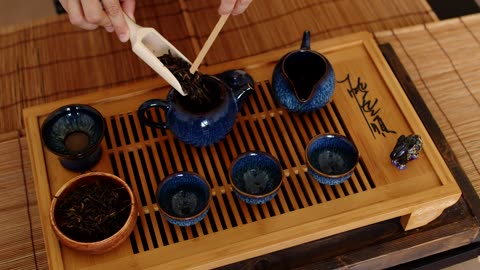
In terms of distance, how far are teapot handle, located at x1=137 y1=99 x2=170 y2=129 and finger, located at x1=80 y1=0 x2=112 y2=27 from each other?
0.63 feet

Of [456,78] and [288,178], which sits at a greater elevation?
[456,78]

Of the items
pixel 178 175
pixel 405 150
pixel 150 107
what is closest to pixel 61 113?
pixel 150 107

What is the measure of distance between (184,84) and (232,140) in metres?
0.19

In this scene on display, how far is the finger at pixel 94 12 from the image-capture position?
108 cm

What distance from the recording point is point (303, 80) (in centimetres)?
129

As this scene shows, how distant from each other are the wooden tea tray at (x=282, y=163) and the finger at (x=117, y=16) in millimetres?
242

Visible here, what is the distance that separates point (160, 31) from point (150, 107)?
1.96 feet

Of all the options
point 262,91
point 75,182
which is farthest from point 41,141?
point 262,91

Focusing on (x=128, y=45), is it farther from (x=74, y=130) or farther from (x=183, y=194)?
(x=183, y=194)

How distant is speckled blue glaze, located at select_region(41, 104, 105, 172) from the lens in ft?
3.76

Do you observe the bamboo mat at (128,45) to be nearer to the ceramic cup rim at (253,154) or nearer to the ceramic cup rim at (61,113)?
the ceramic cup rim at (61,113)

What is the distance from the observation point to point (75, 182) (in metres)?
1.11

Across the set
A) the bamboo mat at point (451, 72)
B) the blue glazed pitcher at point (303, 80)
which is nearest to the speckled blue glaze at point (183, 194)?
the blue glazed pitcher at point (303, 80)

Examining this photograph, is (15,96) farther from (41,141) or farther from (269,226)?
(269,226)
